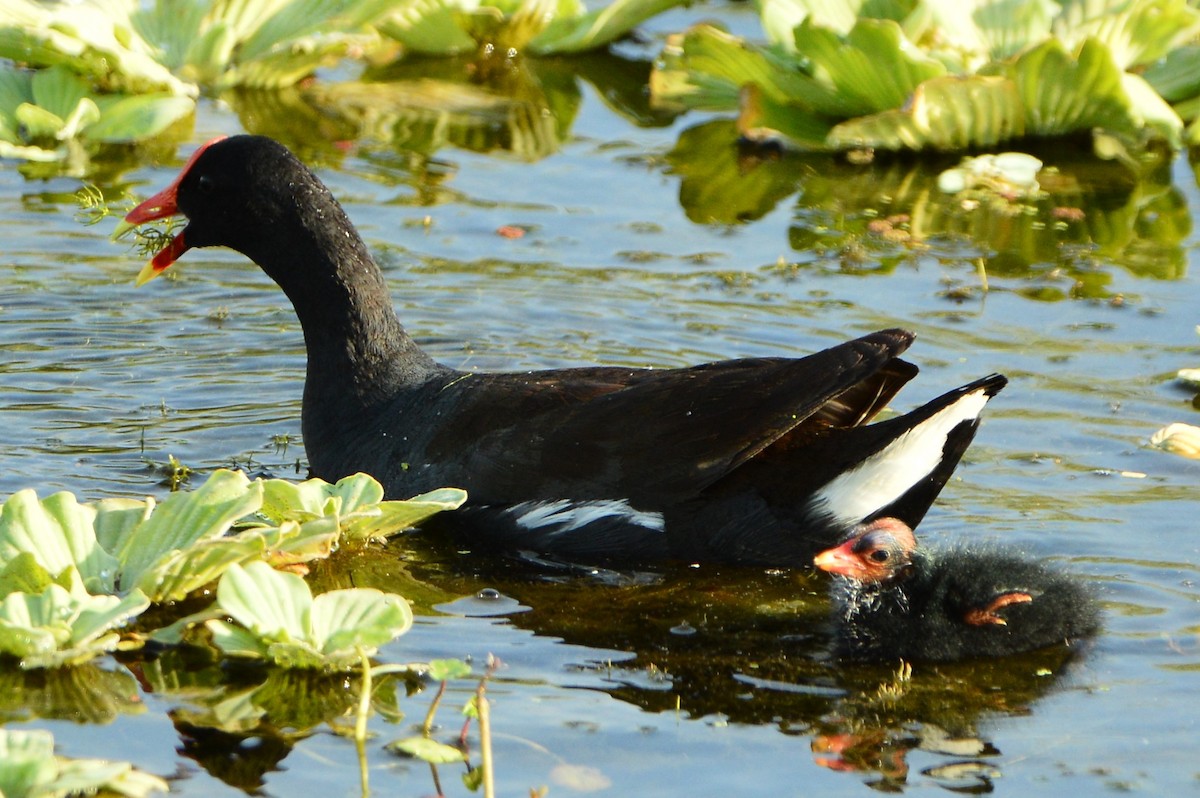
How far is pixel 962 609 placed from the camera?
3469 millimetres

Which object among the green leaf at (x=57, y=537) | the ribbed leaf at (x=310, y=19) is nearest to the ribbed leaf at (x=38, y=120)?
the ribbed leaf at (x=310, y=19)

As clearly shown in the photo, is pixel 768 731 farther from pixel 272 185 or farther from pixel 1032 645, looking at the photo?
Answer: pixel 272 185

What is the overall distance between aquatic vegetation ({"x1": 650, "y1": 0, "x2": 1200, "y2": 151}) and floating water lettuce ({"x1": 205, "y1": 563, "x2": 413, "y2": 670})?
3948 millimetres

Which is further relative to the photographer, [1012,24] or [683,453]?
[1012,24]

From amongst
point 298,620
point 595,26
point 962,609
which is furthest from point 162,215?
point 595,26

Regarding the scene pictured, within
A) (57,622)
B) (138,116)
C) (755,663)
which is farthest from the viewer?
(138,116)

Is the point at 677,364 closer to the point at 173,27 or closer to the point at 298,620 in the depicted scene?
the point at 298,620

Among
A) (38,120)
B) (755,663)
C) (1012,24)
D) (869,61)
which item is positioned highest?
(1012,24)

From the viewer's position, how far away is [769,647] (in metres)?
3.49

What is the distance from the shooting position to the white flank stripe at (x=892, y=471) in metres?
3.74

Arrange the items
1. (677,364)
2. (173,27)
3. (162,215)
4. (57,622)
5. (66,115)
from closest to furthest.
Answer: (57,622), (162,215), (677,364), (66,115), (173,27)

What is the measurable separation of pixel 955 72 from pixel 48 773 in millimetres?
5095

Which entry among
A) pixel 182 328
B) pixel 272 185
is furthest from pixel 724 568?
pixel 182 328

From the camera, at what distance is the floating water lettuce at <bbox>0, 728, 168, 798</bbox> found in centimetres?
256
